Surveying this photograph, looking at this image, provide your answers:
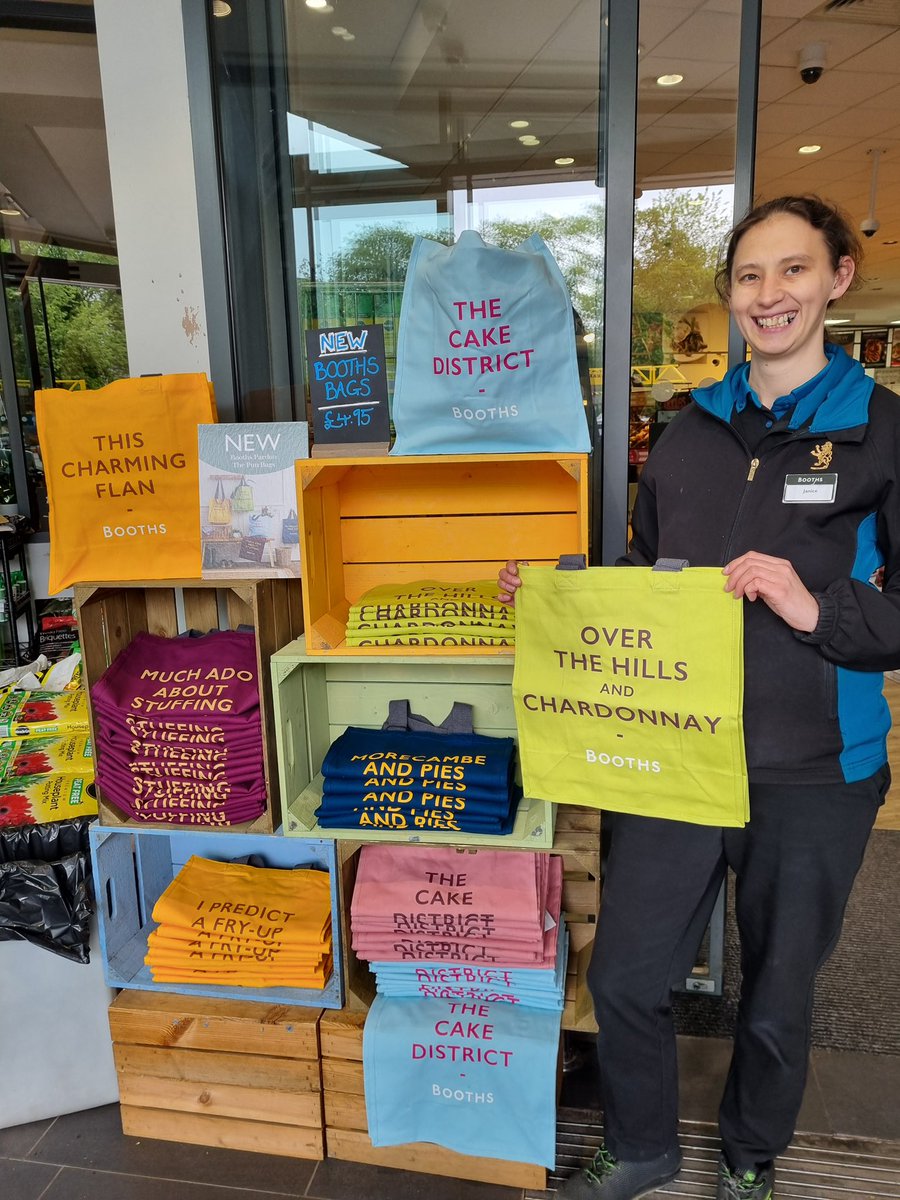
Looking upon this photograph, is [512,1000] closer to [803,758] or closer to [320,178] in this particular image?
[803,758]

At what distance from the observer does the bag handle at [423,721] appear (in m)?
1.97

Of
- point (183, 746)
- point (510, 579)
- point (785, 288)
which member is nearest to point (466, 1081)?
point (183, 746)

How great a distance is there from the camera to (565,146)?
2023 mm

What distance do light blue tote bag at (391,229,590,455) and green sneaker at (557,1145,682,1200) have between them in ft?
4.69

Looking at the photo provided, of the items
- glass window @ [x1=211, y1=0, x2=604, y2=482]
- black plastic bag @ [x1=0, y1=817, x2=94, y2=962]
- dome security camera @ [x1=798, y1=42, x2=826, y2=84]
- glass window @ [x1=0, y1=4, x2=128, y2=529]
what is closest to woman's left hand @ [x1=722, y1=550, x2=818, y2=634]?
glass window @ [x1=211, y1=0, x2=604, y2=482]

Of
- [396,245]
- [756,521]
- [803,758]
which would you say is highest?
[396,245]

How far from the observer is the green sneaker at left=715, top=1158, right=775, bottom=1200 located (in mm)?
1541

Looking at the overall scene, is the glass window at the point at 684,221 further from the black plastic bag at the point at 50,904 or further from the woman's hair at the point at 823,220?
the black plastic bag at the point at 50,904

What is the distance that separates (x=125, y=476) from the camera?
5.90 ft

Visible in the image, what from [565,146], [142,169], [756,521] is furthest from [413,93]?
[756,521]

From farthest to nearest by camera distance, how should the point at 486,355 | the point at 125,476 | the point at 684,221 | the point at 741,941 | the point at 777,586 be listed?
the point at 684,221 → the point at 125,476 → the point at 486,355 → the point at 741,941 → the point at 777,586

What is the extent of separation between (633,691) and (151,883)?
1.45 metres

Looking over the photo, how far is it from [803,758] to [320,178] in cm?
191

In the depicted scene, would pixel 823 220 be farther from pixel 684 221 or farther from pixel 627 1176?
pixel 627 1176
